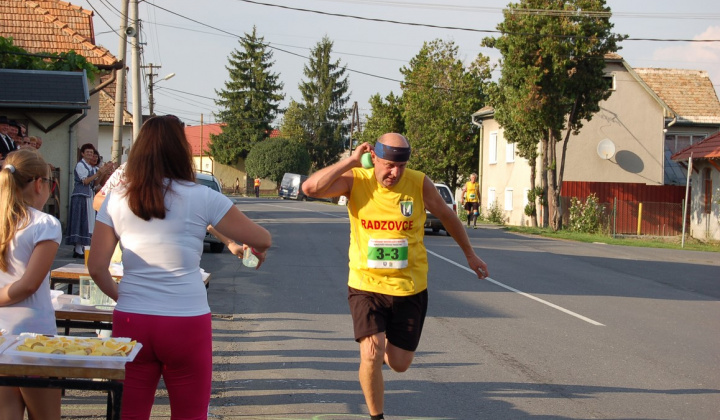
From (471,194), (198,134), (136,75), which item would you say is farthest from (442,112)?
(198,134)

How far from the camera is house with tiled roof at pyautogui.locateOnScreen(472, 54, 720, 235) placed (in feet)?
127

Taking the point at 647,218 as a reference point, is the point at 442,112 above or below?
above

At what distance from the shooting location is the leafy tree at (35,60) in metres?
19.2

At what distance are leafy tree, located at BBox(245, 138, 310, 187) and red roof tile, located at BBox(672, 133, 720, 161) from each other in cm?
5105

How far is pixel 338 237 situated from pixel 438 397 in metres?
16.3

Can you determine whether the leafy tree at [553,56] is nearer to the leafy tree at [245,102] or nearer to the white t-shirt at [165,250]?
the white t-shirt at [165,250]

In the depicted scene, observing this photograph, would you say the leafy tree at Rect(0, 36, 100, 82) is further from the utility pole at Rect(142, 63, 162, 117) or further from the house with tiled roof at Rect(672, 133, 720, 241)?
the utility pole at Rect(142, 63, 162, 117)

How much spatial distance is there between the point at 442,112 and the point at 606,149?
12.4m

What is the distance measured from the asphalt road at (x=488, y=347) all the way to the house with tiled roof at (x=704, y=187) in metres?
15.5

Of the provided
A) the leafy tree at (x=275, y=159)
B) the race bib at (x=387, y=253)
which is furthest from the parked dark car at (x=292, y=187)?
the race bib at (x=387, y=253)

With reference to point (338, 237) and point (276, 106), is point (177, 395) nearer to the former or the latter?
point (338, 237)

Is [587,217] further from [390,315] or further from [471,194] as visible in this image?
[390,315]

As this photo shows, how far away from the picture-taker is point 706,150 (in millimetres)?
30609

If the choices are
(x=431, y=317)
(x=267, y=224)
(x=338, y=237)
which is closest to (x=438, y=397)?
(x=431, y=317)
